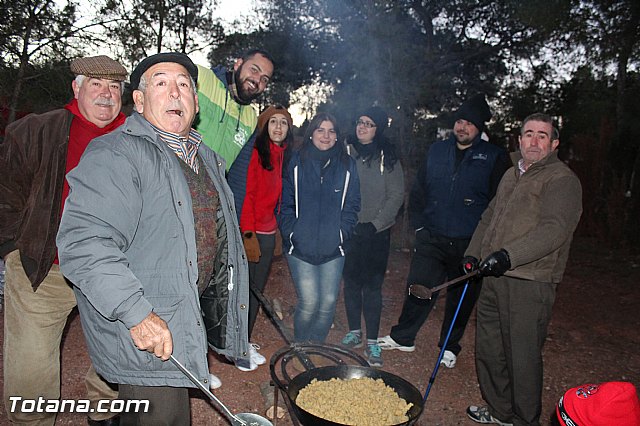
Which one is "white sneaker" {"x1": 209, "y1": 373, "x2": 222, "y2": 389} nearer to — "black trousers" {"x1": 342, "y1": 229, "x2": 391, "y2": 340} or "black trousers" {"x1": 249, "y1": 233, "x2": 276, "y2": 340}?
"black trousers" {"x1": 249, "y1": 233, "x2": 276, "y2": 340}

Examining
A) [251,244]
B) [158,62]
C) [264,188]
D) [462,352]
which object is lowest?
[462,352]

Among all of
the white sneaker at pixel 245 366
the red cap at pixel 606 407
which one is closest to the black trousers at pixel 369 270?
the white sneaker at pixel 245 366

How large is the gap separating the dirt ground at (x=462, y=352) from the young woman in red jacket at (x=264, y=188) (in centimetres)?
69

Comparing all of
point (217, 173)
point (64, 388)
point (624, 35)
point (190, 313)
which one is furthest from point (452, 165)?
point (624, 35)

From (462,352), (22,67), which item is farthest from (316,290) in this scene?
(22,67)

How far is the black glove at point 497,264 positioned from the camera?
2.88 m

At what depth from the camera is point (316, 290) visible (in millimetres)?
3842

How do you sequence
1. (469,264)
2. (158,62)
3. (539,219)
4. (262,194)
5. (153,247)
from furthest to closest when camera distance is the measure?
(262,194), (469,264), (539,219), (158,62), (153,247)

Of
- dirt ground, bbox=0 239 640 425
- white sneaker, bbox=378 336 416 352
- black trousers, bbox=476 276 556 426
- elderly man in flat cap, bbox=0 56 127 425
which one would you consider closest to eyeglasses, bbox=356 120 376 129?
black trousers, bbox=476 276 556 426

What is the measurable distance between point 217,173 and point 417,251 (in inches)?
100

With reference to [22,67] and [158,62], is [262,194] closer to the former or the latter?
[158,62]

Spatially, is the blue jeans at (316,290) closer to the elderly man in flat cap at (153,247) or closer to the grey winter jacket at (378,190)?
the grey winter jacket at (378,190)

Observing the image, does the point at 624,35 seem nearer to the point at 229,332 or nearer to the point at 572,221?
the point at 572,221

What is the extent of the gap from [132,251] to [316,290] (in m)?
2.11
